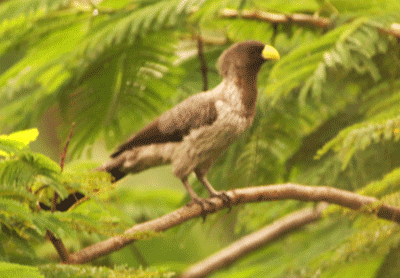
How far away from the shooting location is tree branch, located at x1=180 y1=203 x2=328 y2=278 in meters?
2.16

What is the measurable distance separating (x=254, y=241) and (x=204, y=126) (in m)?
0.90

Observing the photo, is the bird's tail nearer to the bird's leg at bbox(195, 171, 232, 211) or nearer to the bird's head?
the bird's leg at bbox(195, 171, 232, 211)

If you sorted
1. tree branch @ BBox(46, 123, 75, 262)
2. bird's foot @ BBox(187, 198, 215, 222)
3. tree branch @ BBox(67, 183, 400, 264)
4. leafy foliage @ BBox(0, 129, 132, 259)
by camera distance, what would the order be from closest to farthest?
leafy foliage @ BBox(0, 129, 132, 259) < tree branch @ BBox(46, 123, 75, 262) < tree branch @ BBox(67, 183, 400, 264) < bird's foot @ BBox(187, 198, 215, 222)

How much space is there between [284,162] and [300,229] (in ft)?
2.80

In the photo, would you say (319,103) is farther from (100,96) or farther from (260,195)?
(100,96)

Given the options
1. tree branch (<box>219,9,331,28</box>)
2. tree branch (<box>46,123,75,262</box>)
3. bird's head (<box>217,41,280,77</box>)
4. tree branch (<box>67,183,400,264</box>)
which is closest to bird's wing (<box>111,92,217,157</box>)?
bird's head (<box>217,41,280,77</box>)

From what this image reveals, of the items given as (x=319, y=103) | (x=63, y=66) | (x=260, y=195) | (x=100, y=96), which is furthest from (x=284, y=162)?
(x=63, y=66)

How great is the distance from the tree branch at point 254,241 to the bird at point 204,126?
0.78 meters

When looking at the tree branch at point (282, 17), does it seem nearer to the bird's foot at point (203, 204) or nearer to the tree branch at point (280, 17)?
the tree branch at point (280, 17)

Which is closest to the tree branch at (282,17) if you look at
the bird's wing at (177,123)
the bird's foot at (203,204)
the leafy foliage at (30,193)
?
the bird's wing at (177,123)

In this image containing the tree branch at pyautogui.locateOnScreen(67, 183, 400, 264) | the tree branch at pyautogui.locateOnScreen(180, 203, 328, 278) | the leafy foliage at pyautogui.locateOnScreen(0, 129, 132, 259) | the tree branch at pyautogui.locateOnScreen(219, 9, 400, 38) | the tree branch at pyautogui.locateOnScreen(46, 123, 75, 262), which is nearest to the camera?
the leafy foliage at pyautogui.locateOnScreen(0, 129, 132, 259)

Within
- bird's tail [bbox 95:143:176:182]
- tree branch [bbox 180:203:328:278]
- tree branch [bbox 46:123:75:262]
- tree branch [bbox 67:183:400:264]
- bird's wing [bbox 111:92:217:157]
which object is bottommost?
tree branch [bbox 180:203:328:278]

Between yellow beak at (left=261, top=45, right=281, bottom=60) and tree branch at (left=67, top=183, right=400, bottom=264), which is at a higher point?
yellow beak at (left=261, top=45, right=281, bottom=60)

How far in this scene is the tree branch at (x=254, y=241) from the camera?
2.16 meters
